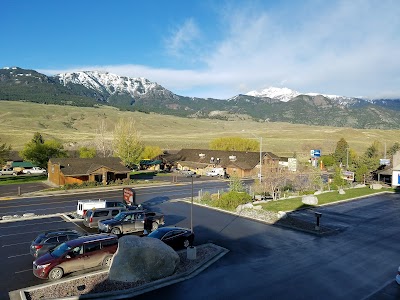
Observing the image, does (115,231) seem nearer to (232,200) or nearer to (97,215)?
(97,215)

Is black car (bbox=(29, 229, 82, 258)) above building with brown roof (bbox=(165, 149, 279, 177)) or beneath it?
beneath

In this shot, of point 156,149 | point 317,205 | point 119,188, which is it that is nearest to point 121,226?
point 317,205

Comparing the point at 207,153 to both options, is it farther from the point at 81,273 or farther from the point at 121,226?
the point at 81,273

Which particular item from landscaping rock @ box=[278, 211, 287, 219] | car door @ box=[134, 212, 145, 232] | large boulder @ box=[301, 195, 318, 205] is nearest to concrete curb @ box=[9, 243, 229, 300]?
car door @ box=[134, 212, 145, 232]

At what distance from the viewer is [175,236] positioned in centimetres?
2392

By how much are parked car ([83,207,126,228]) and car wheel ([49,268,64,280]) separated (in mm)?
11236

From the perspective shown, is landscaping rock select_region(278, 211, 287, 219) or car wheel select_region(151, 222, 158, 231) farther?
landscaping rock select_region(278, 211, 287, 219)

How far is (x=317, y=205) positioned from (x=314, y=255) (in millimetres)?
18001

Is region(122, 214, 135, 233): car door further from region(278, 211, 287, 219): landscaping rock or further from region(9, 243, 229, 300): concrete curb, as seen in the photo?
region(278, 211, 287, 219): landscaping rock

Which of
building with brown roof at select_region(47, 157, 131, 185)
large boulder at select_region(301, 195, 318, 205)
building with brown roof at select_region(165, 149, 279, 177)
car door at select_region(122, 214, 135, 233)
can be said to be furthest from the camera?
building with brown roof at select_region(165, 149, 279, 177)

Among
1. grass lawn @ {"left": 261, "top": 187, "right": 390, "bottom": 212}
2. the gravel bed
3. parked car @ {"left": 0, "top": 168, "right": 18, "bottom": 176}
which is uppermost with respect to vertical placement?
grass lawn @ {"left": 261, "top": 187, "right": 390, "bottom": 212}

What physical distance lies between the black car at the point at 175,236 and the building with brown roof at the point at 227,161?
4806cm

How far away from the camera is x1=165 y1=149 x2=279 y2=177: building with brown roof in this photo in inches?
2990

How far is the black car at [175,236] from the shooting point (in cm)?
2358
